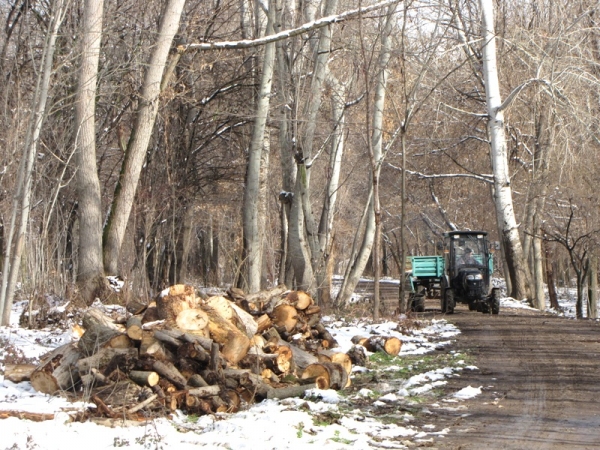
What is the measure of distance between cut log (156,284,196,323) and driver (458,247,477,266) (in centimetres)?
1238

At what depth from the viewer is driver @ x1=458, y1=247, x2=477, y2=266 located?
68.8ft

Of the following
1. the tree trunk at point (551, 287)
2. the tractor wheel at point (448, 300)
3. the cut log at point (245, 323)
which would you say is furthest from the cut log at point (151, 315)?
the tree trunk at point (551, 287)

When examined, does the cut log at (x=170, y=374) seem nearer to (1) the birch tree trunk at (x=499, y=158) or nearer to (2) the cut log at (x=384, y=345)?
(2) the cut log at (x=384, y=345)

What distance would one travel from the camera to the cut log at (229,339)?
30.0 ft

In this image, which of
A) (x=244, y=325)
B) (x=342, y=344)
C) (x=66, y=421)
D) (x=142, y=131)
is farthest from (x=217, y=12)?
(x=66, y=421)

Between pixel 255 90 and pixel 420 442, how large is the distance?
1663cm

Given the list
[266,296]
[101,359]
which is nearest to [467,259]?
[266,296]

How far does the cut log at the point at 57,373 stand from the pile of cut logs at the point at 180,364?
0.03 ft

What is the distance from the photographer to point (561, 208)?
34.3 m

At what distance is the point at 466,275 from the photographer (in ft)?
67.1

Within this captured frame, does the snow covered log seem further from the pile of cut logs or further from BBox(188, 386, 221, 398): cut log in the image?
BBox(188, 386, 221, 398): cut log

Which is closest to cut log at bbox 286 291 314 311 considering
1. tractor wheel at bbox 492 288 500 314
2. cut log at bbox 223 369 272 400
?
cut log at bbox 223 369 272 400

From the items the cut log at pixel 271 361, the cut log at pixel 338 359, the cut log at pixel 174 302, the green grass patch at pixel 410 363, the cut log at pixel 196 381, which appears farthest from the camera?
the green grass patch at pixel 410 363

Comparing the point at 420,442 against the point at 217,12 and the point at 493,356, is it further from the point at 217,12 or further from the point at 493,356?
the point at 217,12
